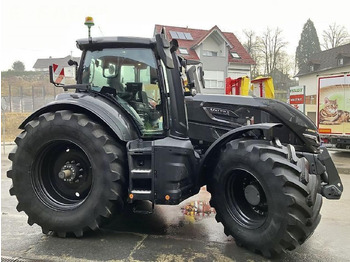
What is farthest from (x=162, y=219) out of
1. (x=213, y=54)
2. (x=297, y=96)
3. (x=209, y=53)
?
(x=213, y=54)

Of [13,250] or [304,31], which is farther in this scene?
[304,31]

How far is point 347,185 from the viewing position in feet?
24.8

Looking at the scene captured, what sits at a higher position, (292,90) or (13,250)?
(292,90)

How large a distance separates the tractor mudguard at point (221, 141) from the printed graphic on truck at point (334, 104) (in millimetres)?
9923

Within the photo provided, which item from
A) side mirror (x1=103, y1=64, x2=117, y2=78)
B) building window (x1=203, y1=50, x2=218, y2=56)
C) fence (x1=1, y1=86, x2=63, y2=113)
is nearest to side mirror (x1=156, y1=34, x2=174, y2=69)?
side mirror (x1=103, y1=64, x2=117, y2=78)

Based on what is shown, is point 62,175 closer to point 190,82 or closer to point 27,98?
point 190,82

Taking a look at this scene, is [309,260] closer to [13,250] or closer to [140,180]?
[140,180]

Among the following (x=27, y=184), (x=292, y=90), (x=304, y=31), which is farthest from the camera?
(x=304, y=31)

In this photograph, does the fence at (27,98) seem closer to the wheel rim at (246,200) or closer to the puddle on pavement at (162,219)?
the puddle on pavement at (162,219)

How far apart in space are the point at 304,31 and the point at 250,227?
73793mm

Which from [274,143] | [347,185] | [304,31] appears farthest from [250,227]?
[304,31]

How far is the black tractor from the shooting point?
3.78 meters

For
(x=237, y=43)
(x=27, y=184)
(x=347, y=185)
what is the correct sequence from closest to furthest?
(x=27, y=184) → (x=347, y=185) → (x=237, y=43)

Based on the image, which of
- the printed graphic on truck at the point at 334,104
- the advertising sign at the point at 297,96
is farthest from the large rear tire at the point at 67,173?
the printed graphic on truck at the point at 334,104
